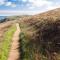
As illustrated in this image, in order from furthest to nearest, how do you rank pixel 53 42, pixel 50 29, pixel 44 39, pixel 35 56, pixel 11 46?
pixel 11 46 → pixel 50 29 → pixel 44 39 → pixel 53 42 → pixel 35 56

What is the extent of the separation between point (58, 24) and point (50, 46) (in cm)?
551

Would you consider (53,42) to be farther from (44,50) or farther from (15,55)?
(15,55)

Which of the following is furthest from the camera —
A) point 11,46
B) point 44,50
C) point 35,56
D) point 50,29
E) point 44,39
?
point 11,46

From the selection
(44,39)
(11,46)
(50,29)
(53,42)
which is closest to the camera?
(53,42)

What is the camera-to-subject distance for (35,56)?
16859 millimetres

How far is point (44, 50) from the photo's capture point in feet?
58.9

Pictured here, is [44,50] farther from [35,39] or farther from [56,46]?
[35,39]

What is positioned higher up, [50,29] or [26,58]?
[50,29]

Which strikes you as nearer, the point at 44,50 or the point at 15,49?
the point at 44,50

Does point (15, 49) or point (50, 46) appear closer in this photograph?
point (50, 46)

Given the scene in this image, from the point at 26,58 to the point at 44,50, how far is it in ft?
5.00

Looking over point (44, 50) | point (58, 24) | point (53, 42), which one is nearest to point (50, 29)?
point (58, 24)

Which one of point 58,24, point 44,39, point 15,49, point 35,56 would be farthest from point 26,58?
point 58,24

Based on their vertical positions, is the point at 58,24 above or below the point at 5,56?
above
